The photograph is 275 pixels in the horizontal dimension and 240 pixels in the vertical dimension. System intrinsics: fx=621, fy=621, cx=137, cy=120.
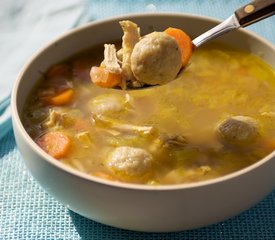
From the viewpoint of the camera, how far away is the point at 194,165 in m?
1.87

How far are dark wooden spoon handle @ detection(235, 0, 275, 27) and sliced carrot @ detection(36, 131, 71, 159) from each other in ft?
2.18

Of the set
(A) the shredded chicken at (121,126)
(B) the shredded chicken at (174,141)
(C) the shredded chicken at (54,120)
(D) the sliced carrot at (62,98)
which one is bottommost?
(B) the shredded chicken at (174,141)

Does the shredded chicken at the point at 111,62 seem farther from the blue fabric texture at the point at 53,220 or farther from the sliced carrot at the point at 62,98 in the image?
the blue fabric texture at the point at 53,220

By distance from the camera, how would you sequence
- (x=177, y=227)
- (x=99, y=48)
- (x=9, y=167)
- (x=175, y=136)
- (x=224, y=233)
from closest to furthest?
(x=177, y=227), (x=224, y=233), (x=175, y=136), (x=9, y=167), (x=99, y=48)

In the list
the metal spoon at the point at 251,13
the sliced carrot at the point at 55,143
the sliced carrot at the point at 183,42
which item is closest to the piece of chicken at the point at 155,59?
the metal spoon at the point at 251,13

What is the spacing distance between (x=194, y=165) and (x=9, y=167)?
0.71 metres

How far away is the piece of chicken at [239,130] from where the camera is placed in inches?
77.7

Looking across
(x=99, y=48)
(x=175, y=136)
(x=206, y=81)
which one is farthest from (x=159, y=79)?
(x=99, y=48)

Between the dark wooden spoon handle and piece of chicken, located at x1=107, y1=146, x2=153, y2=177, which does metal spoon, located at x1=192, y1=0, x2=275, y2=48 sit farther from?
piece of chicken, located at x1=107, y1=146, x2=153, y2=177

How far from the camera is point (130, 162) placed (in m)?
1.80

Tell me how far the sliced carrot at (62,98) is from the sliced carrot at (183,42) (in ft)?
1.35

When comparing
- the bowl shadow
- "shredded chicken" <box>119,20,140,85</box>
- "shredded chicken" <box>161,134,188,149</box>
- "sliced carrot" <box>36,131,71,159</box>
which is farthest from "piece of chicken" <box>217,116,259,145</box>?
"sliced carrot" <box>36,131,71,159</box>

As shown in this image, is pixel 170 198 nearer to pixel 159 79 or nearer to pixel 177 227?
pixel 177 227

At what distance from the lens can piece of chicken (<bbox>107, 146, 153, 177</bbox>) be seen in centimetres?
179
